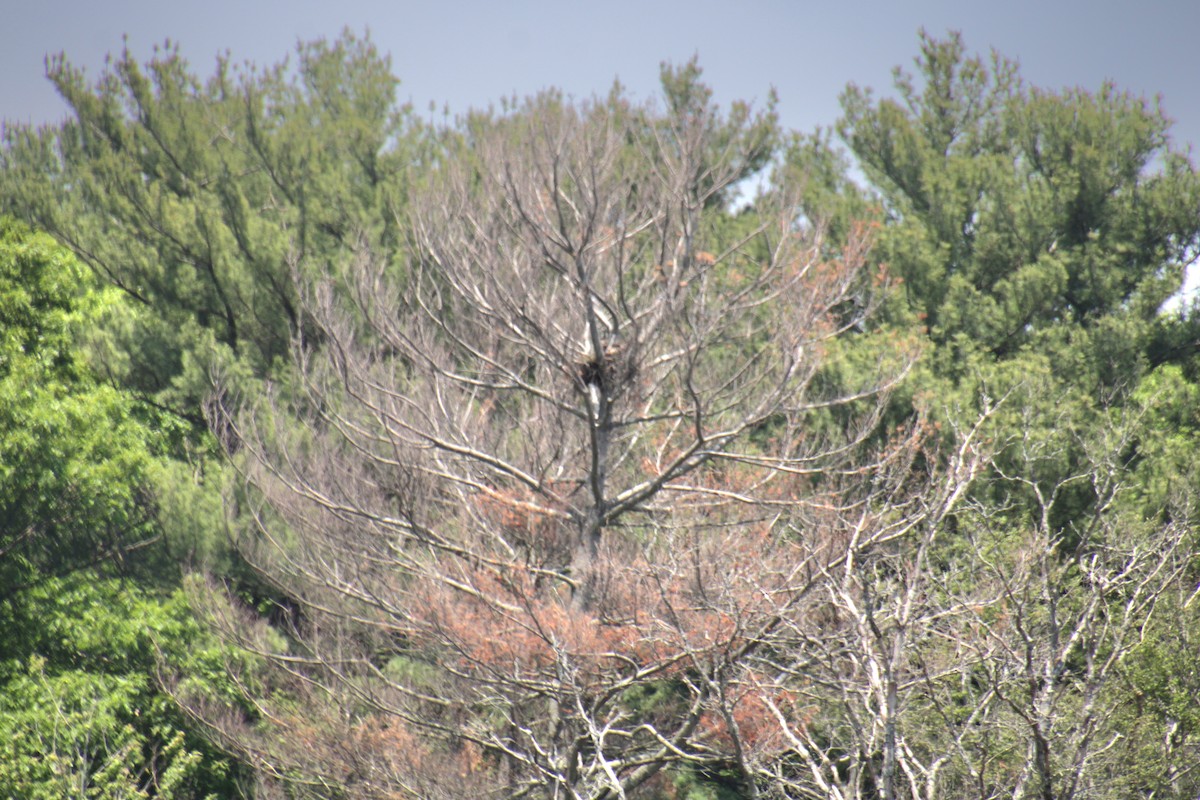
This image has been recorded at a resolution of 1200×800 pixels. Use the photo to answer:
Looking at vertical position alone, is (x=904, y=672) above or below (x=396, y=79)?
below

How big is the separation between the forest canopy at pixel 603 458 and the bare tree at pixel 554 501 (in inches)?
2.7

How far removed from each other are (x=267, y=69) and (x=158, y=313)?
6859 mm

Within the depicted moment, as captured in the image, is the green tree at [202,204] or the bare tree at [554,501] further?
the green tree at [202,204]

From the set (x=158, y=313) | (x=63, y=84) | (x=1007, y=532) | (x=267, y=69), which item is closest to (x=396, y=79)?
(x=267, y=69)

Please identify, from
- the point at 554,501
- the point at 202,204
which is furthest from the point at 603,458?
the point at 202,204

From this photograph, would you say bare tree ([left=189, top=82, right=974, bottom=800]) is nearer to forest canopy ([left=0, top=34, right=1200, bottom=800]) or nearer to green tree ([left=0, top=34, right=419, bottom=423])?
forest canopy ([left=0, top=34, right=1200, bottom=800])

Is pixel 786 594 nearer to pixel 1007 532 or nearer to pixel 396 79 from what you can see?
pixel 1007 532

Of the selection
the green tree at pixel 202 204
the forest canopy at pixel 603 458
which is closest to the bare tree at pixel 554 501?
the forest canopy at pixel 603 458

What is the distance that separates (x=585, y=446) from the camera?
1148 centimetres

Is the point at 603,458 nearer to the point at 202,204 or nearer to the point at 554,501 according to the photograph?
the point at 554,501

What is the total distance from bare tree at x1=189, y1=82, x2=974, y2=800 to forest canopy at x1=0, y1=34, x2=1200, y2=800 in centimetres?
7

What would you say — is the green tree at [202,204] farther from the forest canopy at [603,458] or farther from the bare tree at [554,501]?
the bare tree at [554,501]

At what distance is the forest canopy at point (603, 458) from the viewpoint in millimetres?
7777

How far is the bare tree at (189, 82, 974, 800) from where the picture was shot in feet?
28.9
